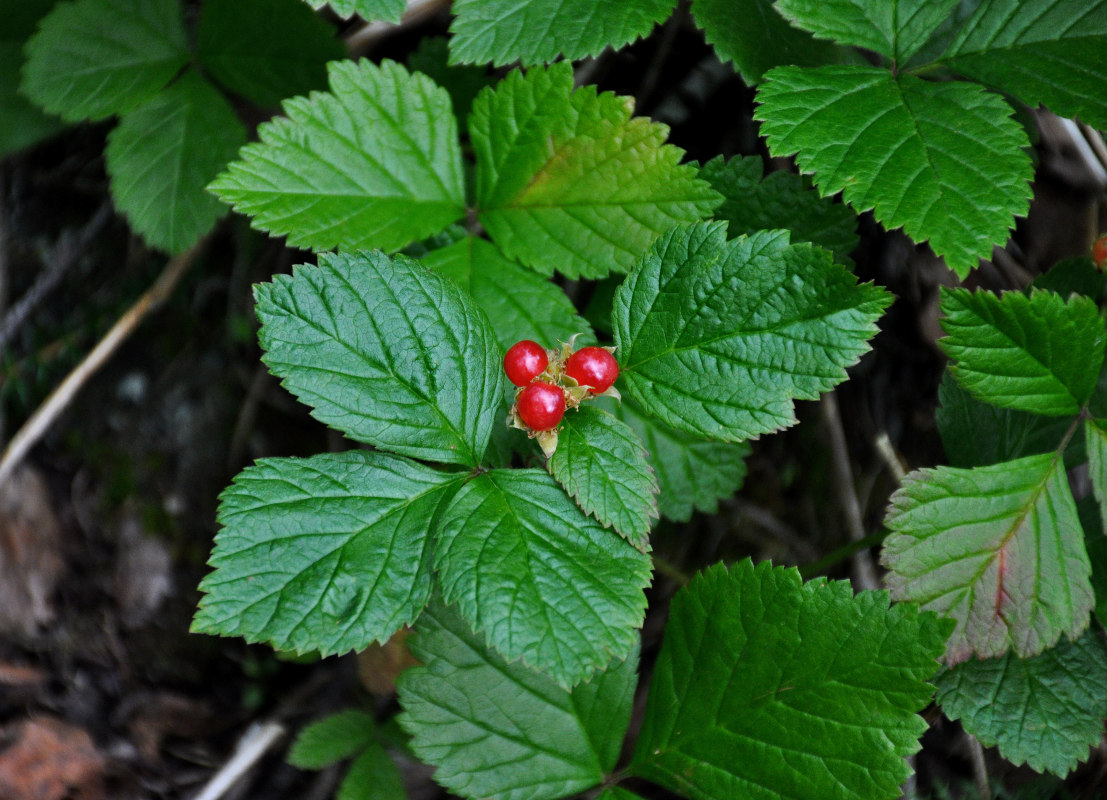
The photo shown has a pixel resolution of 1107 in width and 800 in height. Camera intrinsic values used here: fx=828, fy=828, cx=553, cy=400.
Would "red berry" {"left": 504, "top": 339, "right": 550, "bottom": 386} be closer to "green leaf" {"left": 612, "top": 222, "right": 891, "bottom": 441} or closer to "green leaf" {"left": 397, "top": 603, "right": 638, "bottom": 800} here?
"green leaf" {"left": 612, "top": 222, "right": 891, "bottom": 441}

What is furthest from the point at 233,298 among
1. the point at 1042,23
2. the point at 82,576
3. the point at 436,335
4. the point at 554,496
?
the point at 1042,23

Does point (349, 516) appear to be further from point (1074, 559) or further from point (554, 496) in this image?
point (1074, 559)

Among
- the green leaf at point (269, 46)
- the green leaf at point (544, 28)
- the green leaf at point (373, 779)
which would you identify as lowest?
the green leaf at point (373, 779)

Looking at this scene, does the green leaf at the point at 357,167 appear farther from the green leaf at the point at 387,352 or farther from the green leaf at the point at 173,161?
the green leaf at the point at 173,161

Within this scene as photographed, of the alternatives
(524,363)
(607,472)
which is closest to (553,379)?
(524,363)

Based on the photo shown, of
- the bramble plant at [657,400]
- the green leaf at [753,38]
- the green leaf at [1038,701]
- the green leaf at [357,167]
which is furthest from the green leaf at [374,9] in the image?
the green leaf at [1038,701]

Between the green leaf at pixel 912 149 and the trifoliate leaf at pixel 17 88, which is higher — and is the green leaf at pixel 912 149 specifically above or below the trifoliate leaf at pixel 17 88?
below
